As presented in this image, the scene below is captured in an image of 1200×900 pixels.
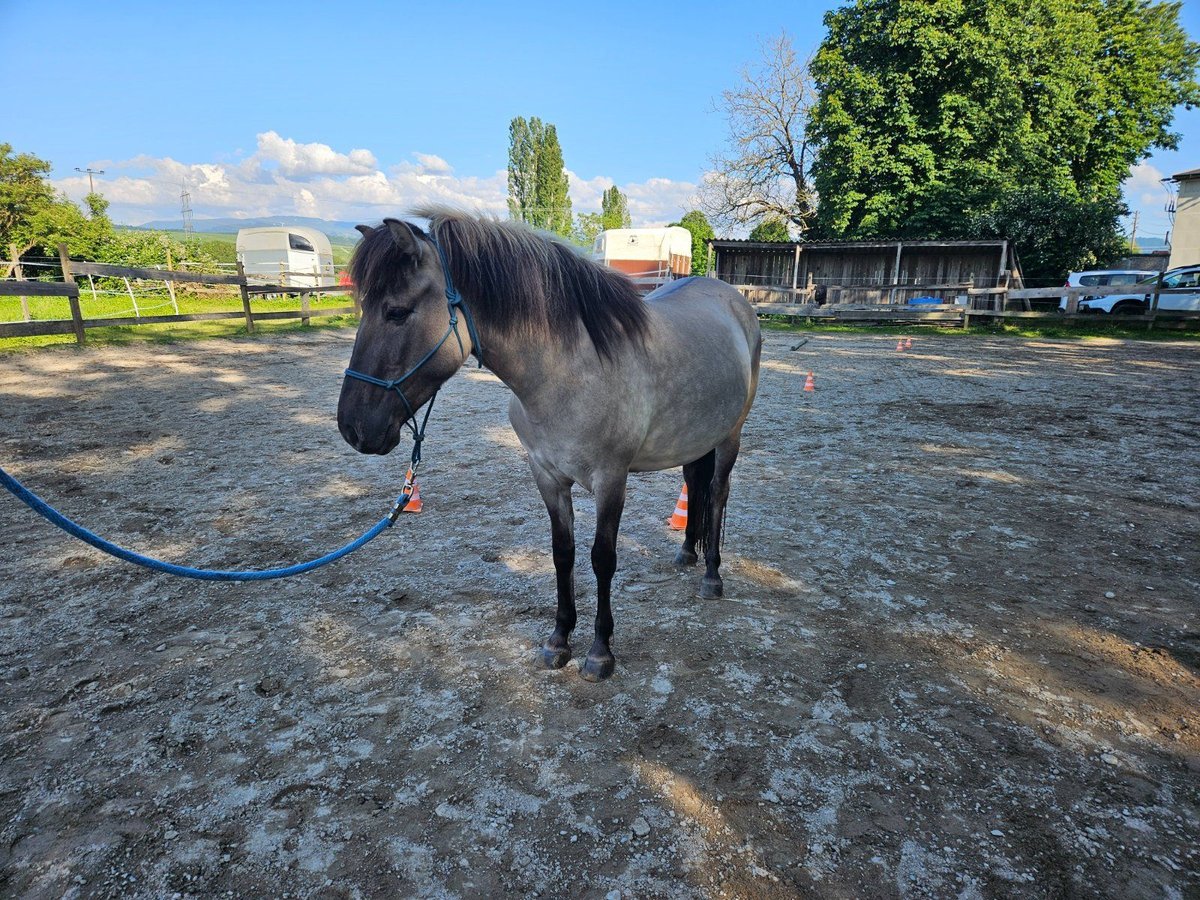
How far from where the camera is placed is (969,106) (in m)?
23.8

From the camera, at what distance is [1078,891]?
1780 mm

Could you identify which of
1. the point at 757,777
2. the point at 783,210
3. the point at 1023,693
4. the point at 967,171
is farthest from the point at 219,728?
the point at 783,210

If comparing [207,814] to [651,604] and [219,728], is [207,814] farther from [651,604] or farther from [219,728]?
[651,604]

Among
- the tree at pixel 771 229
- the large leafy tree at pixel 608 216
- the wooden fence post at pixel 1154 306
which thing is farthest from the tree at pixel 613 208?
the wooden fence post at pixel 1154 306

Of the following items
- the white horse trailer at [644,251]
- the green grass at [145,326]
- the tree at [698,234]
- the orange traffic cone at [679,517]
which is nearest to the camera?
the orange traffic cone at [679,517]

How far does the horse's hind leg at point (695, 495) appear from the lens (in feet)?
12.6

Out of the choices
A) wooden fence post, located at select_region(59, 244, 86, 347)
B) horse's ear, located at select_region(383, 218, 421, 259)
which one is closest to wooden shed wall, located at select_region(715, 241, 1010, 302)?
wooden fence post, located at select_region(59, 244, 86, 347)

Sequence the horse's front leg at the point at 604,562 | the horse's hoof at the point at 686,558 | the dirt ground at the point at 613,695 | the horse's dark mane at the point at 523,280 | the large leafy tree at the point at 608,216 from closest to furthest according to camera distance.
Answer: the dirt ground at the point at 613,695, the horse's dark mane at the point at 523,280, the horse's front leg at the point at 604,562, the horse's hoof at the point at 686,558, the large leafy tree at the point at 608,216

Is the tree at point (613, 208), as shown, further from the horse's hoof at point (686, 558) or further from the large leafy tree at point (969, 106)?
the horse's hoof at point (686, 558)

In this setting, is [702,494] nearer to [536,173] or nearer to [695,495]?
[695,495]

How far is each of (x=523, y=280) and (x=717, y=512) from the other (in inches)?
78.6

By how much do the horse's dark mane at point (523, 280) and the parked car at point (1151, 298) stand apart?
2236 centimetres

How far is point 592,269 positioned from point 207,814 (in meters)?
2.57

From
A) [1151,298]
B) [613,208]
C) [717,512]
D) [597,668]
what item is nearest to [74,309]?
[717,512]
